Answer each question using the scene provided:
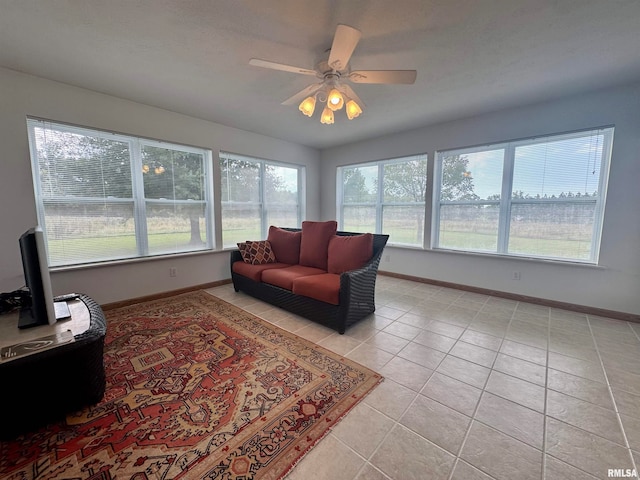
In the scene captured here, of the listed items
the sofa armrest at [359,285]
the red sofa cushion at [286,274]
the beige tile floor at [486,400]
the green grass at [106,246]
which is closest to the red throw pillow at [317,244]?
the red sofa cushion at [286,274]

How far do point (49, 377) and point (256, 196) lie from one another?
139 inches

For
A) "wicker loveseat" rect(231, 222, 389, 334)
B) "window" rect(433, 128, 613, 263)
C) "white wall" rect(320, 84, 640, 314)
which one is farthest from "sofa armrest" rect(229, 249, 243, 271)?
"window" rect(433, 128, 613, 263)

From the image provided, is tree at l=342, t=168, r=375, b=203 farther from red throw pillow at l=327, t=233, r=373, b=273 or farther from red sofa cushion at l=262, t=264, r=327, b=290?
red sofa cushion at l=262, t=264, r=327, b=290

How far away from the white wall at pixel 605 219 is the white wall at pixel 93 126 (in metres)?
3.36

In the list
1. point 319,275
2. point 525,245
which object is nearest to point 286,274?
point 319,275

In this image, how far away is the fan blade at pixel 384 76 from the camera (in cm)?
179

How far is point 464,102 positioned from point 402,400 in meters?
3.30

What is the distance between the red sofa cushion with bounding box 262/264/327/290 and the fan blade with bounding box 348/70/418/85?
2019 mm

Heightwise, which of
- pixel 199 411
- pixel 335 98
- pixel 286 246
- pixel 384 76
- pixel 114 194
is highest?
pixel 384 76

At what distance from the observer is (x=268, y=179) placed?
466 cm

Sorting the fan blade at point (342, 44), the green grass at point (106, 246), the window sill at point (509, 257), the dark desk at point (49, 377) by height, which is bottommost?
the dark desk at point (49, 377)

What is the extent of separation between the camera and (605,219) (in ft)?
9.07

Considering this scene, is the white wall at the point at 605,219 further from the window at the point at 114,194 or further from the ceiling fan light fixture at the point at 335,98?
the window at the point at 114,194

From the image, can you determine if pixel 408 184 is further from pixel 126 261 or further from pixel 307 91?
pixel 126 261
